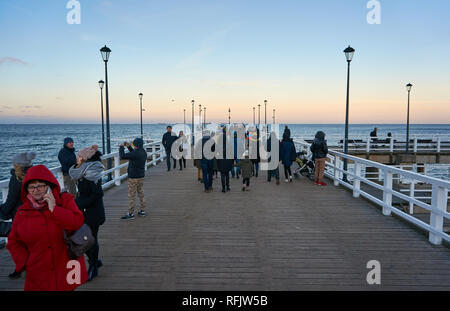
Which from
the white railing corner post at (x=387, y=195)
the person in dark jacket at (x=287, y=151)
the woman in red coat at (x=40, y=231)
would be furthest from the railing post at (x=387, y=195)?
the woman in red coat at (x=40, y=231)

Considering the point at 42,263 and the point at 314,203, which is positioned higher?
the point at 42,263

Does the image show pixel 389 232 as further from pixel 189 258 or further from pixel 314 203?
pixel 189 258

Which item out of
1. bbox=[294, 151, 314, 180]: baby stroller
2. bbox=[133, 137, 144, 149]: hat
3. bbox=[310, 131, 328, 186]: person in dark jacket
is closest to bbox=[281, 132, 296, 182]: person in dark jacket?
bbox=[310, 131, 328, 186]: person in dark jacket

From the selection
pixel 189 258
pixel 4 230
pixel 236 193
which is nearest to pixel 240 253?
pixel 189 258

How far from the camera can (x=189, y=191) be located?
32.0 ft

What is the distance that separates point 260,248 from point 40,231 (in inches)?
137

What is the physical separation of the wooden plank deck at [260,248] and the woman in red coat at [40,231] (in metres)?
1.42

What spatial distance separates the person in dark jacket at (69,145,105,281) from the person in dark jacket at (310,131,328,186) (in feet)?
23.9

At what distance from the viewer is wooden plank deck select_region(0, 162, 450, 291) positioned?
13.3ft

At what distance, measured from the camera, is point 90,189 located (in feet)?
12.9

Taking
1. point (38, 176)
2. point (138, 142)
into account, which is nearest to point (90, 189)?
point (38, 176)
